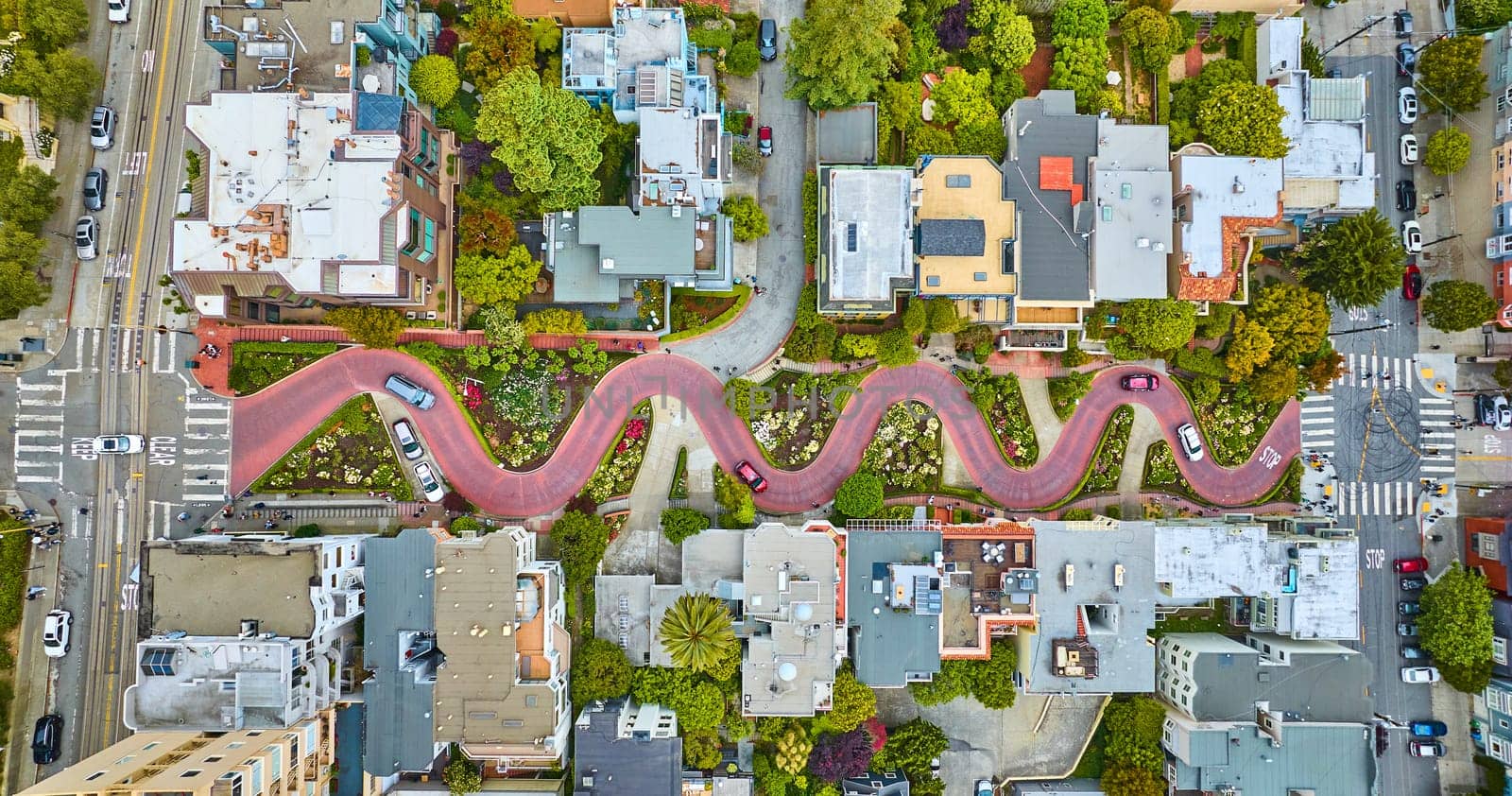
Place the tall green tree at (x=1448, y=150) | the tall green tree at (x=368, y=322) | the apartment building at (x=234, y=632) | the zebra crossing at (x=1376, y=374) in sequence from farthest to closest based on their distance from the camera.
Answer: the zebra crossing at (x=1376, y=374) → the tall green tree at (x=1448, y=150) → the tall green tree at (x=368, y=322) → the apartment building at (x=234, y=632)

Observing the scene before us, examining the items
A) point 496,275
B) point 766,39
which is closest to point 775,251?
point 766,39

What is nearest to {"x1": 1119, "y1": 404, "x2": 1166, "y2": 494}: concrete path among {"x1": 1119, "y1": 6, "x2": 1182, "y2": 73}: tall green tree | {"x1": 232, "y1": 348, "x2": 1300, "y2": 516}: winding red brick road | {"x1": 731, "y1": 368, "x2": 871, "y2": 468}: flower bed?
{"x1": 232, "y1": 348, "x2": 1300, "y2": 516}: winding red brick road

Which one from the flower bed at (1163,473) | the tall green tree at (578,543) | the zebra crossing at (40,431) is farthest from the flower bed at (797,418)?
the zebra crossing at (40,431)

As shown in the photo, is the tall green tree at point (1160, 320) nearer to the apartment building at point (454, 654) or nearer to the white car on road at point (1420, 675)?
the white car on road at point (1420, 675)

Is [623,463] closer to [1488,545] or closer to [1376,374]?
[1376,374]

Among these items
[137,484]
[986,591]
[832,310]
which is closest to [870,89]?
[832,310]

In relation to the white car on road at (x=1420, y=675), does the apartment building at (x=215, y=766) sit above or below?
below

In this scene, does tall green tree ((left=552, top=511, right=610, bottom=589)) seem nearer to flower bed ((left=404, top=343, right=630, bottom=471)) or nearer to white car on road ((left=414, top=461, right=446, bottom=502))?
flower bed ((left=404, top=343, right=630, bottom=471))

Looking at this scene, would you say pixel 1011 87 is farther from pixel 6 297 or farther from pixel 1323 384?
pixel 6 297
